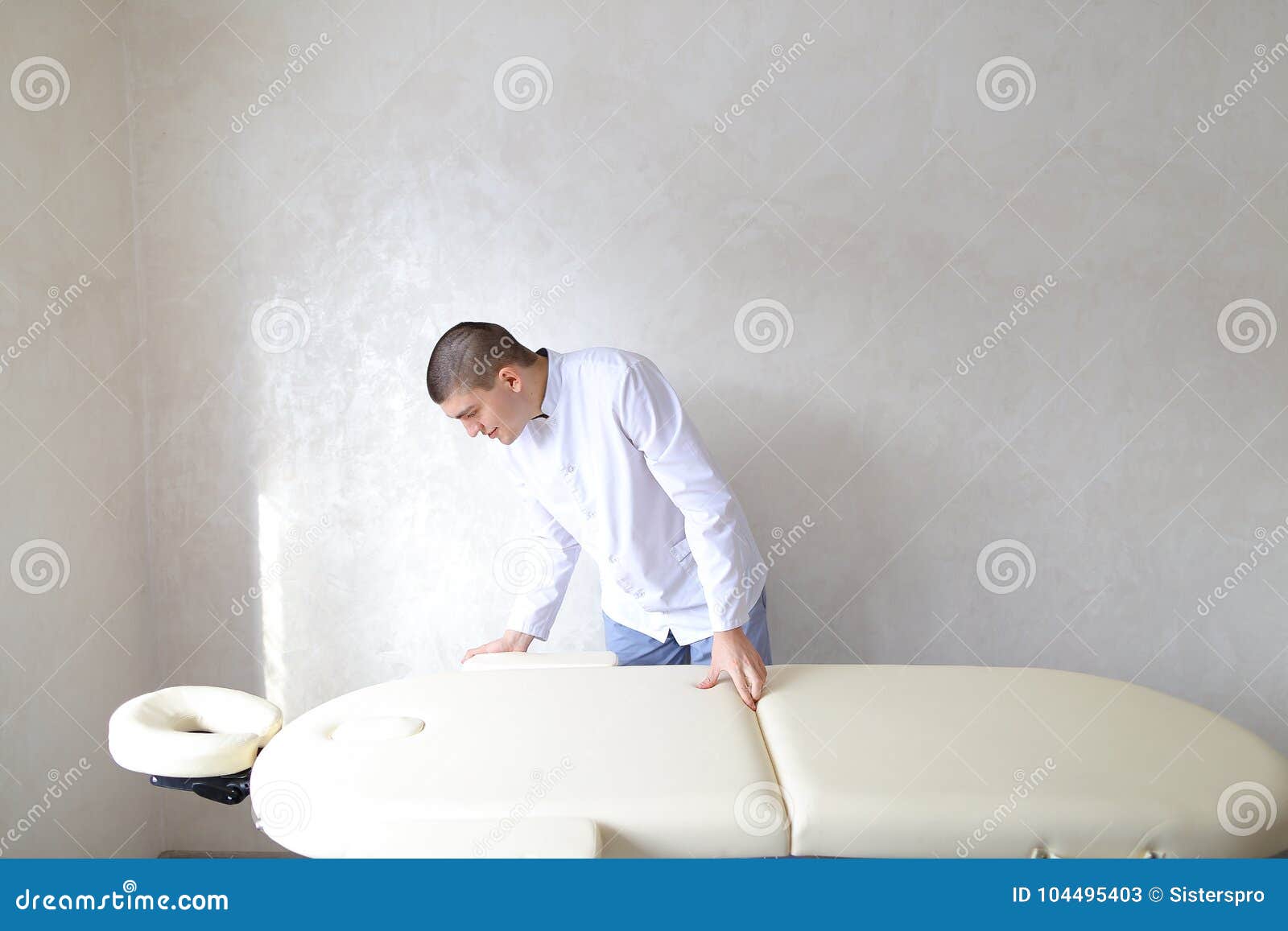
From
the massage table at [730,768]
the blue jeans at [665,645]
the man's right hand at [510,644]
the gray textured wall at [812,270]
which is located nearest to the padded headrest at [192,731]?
the massage table at [730,768]

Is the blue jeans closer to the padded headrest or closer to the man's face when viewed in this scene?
the man's face

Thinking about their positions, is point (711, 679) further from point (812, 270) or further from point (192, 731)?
point (812, 270)

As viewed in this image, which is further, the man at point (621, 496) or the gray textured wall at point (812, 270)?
the gray textured wall at point (812, 270)

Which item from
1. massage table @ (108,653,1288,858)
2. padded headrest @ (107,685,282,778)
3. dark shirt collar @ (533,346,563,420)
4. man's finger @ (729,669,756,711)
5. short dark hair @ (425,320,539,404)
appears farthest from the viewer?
dark shirt collar @ (533,346,563,420)

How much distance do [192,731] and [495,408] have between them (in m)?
0.84

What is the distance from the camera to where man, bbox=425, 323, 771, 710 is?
200cm

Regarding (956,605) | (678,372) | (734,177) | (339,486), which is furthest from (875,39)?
(339,486)

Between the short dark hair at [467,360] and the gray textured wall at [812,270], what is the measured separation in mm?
715

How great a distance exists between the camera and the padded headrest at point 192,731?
159 centimetres

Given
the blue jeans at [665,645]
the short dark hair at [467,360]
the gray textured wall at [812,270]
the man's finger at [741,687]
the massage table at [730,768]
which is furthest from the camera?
the gray textured wall at [812,270]

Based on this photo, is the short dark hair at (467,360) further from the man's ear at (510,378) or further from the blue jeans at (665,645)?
the blue jeans at (665,645)

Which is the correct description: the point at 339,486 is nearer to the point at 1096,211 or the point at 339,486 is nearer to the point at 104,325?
the point at 104,325

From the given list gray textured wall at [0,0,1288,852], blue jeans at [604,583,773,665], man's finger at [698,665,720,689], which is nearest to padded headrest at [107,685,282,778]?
man's finger at [698,665,720,689]

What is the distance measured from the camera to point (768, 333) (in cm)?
273
